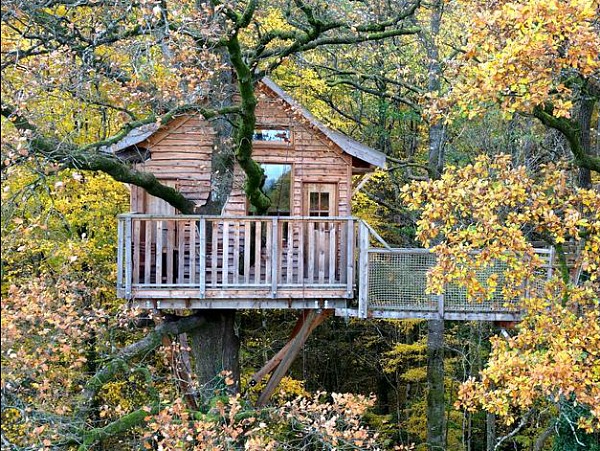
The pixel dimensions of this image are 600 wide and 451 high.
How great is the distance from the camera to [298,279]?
1016 centimetres

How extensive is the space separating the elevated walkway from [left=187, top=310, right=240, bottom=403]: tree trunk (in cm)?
174

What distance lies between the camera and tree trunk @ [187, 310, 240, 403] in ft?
38.3

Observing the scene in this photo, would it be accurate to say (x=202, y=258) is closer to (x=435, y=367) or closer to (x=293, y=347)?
(x=293, y=347)

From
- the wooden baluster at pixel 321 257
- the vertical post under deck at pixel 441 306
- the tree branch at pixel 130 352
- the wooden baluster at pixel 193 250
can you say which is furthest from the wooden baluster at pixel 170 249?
the vertical post under deck at pixel 441 306

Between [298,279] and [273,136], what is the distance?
3.06 m

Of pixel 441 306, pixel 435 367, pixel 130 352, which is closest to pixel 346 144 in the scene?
pixel 441 306

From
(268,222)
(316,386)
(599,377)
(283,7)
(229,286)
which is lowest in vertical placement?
(316,386)

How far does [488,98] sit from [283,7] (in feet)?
23.0

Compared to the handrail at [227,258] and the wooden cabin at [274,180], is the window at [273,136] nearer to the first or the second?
the wooden cabin at [274,180]

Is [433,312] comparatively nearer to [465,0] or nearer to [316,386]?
[465,0]

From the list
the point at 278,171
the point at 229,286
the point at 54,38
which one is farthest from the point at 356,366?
the point at 54,38

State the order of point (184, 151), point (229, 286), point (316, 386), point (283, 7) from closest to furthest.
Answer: point (229, 286) < point (184, 151) < point (283, 7) < point (316, 386)

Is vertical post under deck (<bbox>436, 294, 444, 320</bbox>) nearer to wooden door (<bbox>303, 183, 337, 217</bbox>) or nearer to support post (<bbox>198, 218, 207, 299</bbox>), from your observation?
wooden door (<bbox>303, 183, 337, 217</bbox>)

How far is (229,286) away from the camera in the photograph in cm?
982
